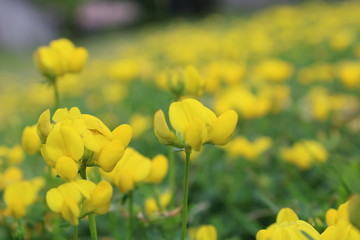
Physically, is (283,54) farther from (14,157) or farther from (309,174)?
(14,157)

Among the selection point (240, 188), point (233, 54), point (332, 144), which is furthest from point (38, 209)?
point (233, 54)

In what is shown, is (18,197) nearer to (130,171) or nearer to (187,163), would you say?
(130,171)

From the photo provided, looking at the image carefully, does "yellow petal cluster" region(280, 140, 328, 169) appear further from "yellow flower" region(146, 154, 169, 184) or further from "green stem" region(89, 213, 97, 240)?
"green stem" region(89, 213, 97, 240)

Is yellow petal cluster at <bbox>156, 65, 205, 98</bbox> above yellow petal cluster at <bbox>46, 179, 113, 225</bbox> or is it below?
above

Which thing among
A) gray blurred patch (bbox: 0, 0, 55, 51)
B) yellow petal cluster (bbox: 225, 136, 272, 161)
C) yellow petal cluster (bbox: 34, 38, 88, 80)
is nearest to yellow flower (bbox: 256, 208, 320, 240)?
yellow petal cluster (bbox: 34, 38, 88, 80)

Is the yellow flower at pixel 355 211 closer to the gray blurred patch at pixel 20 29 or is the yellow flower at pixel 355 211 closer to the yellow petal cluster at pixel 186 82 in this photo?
the yellow petal cluster at pixel 186 82

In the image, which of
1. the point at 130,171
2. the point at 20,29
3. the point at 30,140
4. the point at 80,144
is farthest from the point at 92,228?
the point at 20,29
